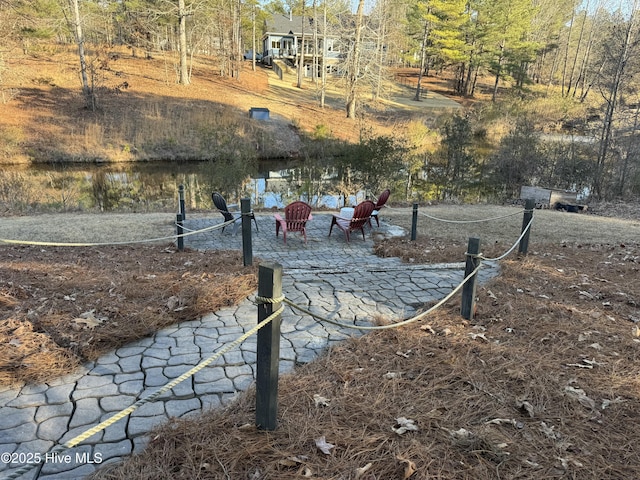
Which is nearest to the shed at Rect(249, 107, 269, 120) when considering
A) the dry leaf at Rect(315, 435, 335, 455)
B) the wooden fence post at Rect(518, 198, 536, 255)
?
the wooden fence post at Rect(518, 198, 536, 255)

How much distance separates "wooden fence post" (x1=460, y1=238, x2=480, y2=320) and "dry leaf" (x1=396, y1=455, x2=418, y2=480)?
2.14 metres

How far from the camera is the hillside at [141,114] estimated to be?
78.8 feet

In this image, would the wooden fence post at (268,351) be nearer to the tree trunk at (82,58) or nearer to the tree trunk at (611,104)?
the tree trunk at (611,104)

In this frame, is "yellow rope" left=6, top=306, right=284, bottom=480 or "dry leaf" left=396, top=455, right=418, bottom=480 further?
"dry leaf" left=396, top=455, right=418, bottom=480

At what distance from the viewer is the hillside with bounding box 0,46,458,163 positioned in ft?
78.8

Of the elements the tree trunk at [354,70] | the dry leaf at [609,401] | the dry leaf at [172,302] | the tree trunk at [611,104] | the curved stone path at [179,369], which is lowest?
the curved stone path at [179,369]

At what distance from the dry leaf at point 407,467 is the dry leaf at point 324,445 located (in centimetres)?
38

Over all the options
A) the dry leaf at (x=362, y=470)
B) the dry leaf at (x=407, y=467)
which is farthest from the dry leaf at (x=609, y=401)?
the dry leaf at (x=362, y=470)

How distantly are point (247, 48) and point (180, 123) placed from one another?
46.9 metres

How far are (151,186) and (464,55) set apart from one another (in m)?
36.4

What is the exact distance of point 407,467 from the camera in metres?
2.22

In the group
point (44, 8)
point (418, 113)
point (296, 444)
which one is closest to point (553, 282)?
point (296, 444)

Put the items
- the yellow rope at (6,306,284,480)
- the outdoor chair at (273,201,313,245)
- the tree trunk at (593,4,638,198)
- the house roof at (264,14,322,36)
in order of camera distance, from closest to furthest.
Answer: the yellow rope at (6,306,284,480) < the outdoor chair at (273,201,313,245) < the tree trunk at (593,4,638,198) < the house roof at (264,14,322,36)

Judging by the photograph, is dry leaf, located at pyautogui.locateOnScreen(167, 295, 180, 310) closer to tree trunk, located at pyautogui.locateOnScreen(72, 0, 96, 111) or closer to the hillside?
the hillside
